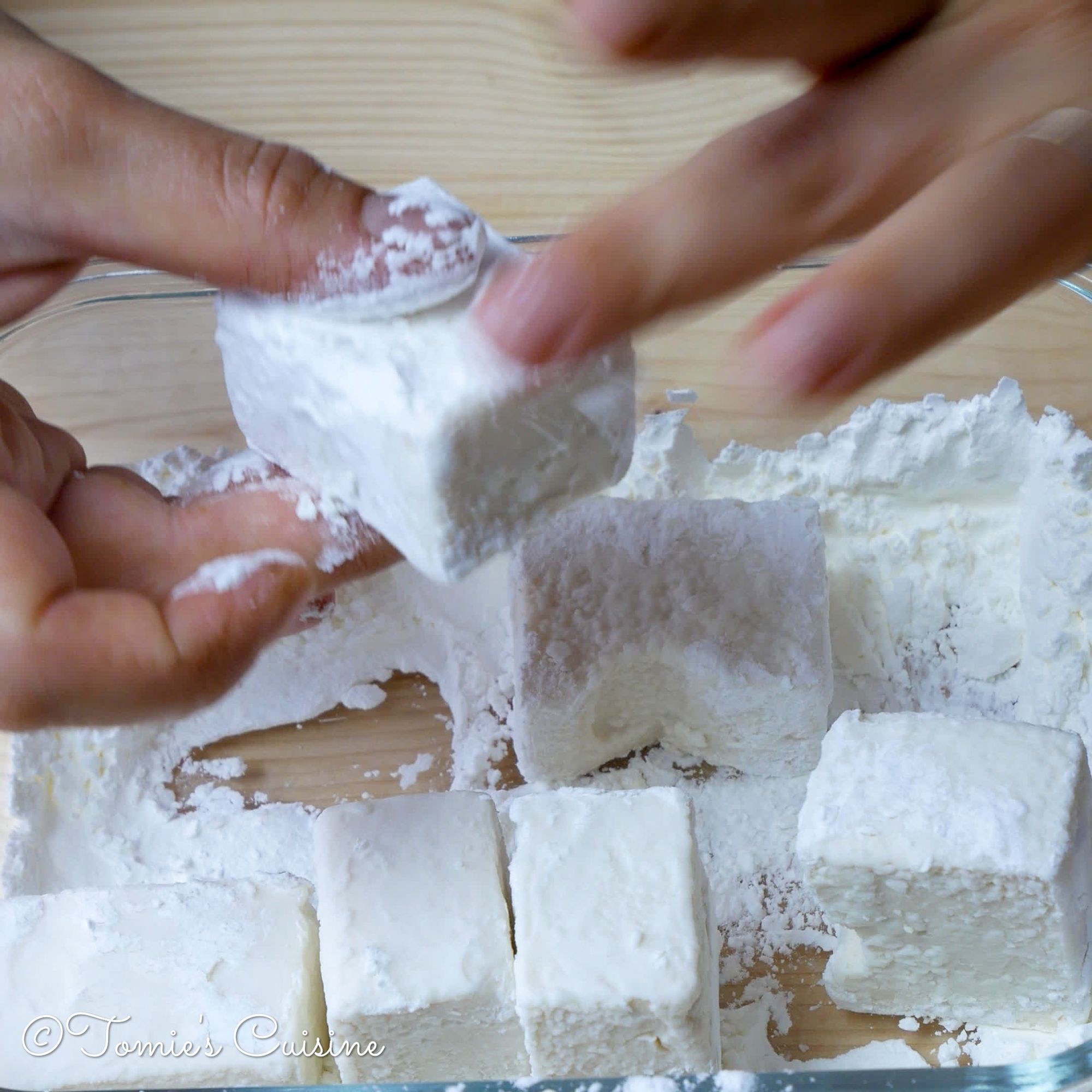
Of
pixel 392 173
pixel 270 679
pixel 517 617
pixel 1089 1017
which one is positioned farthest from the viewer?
pixel 392 173

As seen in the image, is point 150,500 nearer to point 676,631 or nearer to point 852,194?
point 676,631

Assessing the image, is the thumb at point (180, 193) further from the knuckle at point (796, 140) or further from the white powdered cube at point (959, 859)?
the white powdered cube at point (959, 859)

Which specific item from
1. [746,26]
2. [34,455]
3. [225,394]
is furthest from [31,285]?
[746,26]

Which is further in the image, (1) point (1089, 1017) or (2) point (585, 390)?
(1) point (1089, 1017)

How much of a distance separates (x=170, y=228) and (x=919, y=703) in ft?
2.54

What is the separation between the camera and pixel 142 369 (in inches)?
47.4

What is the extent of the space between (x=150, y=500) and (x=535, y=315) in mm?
435

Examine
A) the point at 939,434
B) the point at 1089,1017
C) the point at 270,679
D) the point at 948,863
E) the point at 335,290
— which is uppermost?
the point at 335,290

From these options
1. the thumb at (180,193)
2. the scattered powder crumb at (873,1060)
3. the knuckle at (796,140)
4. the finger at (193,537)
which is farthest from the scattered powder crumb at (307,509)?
the scattered powder crumb at (873,1060)

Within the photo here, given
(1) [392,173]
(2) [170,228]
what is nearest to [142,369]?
(1) [392,173]

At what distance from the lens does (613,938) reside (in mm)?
824

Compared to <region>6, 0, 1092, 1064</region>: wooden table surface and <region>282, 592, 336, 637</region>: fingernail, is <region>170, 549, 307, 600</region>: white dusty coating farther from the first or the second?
<region>6, 0, 1092, 1064</region>: wooden table surface

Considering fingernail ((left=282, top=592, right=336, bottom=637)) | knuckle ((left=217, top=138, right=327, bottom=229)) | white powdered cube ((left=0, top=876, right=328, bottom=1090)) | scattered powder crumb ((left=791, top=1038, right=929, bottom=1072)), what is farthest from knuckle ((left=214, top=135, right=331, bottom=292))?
scattered powder crumb ((left=791, top=1038, right=929, bottom=1072))

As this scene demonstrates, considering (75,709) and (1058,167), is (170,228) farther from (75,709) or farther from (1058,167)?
(1058,167)
